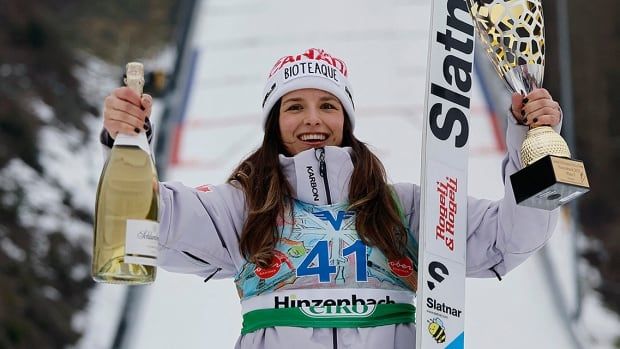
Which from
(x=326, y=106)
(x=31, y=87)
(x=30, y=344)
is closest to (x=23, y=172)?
(x=31, y=87)

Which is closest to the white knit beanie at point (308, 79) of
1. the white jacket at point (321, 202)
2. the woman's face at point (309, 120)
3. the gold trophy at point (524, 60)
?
the woman's face at point (309, 120)

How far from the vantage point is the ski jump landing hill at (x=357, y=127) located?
225 inches

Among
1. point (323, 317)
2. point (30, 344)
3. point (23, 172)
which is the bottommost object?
point (323, 317)

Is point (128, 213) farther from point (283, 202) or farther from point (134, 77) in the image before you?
point (283, 202)

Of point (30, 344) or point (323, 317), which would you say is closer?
point (323, 317)

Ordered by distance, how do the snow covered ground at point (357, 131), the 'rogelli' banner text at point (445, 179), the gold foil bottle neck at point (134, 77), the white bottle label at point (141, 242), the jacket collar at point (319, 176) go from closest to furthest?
the white bottle label at point (141, 242) → the gold foil bottle neck at point (134, 77) → the 'rogelli' banner text at point (445, 179) → the jacket collar at point (319, 176) → the snow covered ground at point (357, 131)

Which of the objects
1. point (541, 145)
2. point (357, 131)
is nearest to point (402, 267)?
point (541, 145)

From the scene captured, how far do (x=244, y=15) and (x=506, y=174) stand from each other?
7.76 m

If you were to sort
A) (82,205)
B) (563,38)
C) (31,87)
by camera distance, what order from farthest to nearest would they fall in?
(31,87)
(82,205)
(563,38)

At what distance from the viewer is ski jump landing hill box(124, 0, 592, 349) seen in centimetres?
570

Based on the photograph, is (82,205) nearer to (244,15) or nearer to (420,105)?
(244,15)

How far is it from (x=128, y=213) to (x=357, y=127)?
17.4 ft

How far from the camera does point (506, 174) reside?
2225mm

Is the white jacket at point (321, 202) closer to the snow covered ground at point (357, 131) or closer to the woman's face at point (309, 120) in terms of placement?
the woman's face at point (309, 120)
